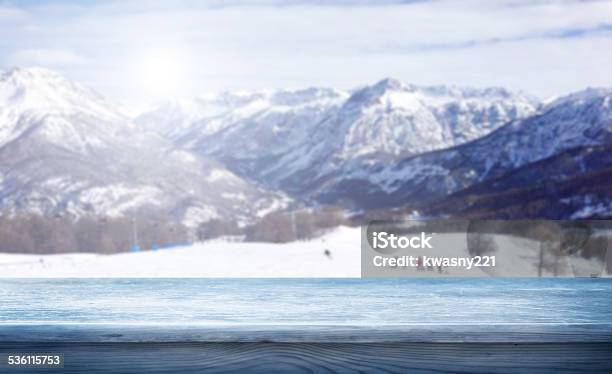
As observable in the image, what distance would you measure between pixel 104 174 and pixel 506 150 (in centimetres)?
7073

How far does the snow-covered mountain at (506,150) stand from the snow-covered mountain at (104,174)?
25.6 m

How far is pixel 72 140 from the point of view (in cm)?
15400

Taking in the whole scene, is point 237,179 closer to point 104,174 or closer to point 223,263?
point 104,174

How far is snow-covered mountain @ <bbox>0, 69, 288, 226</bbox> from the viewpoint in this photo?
353 feet

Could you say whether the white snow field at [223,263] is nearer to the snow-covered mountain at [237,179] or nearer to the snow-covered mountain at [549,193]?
the snow-covered mountain at [549,193]

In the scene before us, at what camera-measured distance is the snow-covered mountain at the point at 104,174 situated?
353 feet

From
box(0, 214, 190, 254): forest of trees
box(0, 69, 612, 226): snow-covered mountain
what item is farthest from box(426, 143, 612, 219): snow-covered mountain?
box(0, 214, 190, 254): forest of trees

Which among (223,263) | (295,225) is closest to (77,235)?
(295,225)

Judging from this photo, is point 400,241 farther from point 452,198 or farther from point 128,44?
point 452,198

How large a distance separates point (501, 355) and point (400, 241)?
45 centimetres

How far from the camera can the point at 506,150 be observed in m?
139

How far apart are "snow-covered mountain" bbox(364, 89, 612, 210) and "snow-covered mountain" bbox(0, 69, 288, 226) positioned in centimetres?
2562

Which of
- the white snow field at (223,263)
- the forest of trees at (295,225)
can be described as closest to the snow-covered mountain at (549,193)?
the forest of trees at (295,225)

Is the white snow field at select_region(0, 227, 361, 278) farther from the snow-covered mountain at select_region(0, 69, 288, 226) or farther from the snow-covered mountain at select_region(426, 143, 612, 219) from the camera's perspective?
the snow-covered mountain at select_region(0, 69, 288, 226)
